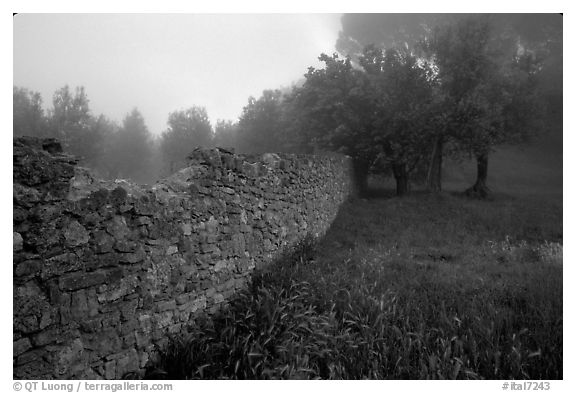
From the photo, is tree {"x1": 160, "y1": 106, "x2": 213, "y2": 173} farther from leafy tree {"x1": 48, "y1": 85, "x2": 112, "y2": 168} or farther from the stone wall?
the stone wall

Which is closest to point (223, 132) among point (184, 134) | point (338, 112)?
point (184, 134)

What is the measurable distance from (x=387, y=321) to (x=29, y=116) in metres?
30.2

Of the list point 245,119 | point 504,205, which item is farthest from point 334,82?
point 245,119

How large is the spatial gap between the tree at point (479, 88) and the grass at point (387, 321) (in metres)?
8.51

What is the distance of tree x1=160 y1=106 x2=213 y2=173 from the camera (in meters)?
38.1

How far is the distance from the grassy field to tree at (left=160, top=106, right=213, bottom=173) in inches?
1278

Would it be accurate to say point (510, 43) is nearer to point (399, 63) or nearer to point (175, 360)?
point (399, 63)

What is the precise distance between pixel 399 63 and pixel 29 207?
59.6ft

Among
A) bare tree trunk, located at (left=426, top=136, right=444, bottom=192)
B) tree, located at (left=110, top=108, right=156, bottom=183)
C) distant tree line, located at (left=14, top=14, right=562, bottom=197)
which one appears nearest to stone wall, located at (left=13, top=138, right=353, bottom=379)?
distant tree line, located at (left=14, top=14, right=562, bottom=197)

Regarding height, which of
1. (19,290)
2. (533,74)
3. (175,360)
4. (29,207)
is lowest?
(175,360)

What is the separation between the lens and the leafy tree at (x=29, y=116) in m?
24.7
